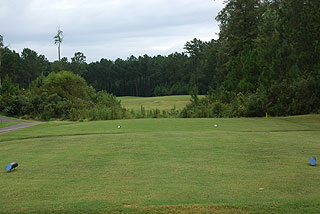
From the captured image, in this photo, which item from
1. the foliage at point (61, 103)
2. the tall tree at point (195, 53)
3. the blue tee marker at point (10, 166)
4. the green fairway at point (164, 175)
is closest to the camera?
the green fairway at point (164, 175)

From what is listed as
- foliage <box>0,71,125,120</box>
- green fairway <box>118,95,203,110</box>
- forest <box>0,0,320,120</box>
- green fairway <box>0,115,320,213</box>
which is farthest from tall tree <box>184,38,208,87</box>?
green fairway <box>0,115,320,213</box>

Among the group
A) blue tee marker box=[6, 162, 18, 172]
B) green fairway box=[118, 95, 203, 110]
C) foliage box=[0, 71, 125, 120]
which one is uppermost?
foliage box=[0, 71, 125, 120]

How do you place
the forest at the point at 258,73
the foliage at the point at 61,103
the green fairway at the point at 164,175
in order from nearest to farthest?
the green fairway at the point at 164,175 → the forest at the point at 258,73 → the foliage at the point at 61,103

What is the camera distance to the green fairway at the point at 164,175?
5168mm

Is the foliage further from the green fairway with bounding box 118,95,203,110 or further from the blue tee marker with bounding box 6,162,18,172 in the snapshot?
the blue tee marker with bounding box 6,162,18,172

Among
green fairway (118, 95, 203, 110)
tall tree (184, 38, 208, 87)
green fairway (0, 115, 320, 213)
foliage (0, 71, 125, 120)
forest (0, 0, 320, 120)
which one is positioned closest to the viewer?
green fairway (0, 115, 320, 213)

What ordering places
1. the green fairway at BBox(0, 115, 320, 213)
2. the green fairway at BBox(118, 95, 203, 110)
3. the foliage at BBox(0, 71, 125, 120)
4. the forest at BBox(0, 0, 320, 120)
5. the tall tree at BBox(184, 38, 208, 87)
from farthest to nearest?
the tall tree at BBox(184, 38, 208, 87) → the green fairway at BBox(118, 95, 203, 110) → the foliage at BBox(0, 71, 125, 120) → the forest at BBox(0, 0, 320, 120) → the green fairway at BBox(0, 115, 320, 213)

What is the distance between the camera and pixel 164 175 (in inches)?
280

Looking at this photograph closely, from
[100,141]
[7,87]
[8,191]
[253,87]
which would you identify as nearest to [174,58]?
[7,87]

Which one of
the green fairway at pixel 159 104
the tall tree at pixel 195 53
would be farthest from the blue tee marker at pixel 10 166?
the tall tree at pixel 195 53

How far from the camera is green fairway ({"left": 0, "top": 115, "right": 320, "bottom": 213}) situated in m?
5.17

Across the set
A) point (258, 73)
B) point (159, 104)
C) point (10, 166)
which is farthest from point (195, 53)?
point (10, 166)

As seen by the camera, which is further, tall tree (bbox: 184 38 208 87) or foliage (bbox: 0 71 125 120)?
tall tree (bbox: 184 38 208 87)

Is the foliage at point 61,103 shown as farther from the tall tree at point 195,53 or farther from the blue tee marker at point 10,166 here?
the tall tree at point 195,53
